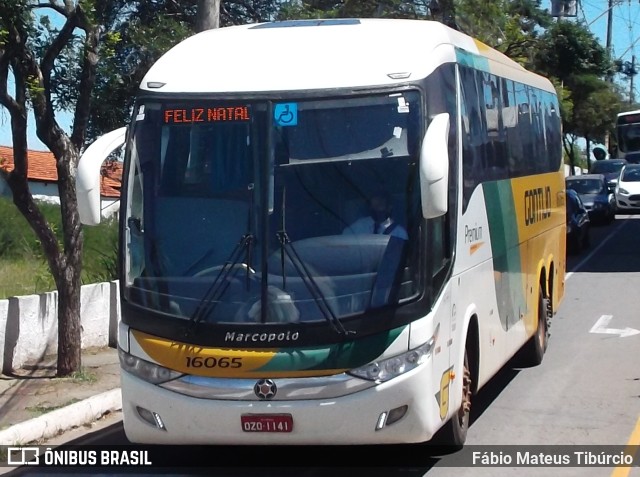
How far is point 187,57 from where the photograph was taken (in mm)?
7551

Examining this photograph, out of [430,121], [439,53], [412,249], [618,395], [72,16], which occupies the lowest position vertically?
[618,395]

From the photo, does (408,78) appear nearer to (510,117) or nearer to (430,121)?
(430,121)

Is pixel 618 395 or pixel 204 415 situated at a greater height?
pixel 204 415

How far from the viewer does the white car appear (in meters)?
34.8

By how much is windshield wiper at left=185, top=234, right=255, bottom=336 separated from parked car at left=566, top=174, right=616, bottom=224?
25.5 metres

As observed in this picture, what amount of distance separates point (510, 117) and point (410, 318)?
418 cm

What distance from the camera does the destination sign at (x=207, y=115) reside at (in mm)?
7016

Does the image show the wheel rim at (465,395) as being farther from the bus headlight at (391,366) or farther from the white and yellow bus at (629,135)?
the white and yellow bus at (629,135)

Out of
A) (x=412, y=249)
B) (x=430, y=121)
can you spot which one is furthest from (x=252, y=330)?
(x=430, y=121)

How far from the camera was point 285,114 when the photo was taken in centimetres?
698

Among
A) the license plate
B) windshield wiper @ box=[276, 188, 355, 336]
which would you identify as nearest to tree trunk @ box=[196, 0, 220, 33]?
windshield wiper @ box=[276, 188, 355, 336]

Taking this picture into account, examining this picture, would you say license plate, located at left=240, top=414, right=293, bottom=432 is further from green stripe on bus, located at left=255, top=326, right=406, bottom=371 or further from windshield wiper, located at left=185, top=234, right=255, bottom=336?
windshield wiper, located at left=185, top=234, right=255, bottom=336

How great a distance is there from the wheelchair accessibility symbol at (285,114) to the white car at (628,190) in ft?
97.6

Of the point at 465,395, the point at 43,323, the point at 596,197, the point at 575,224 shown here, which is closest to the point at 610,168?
the point at 596,197
